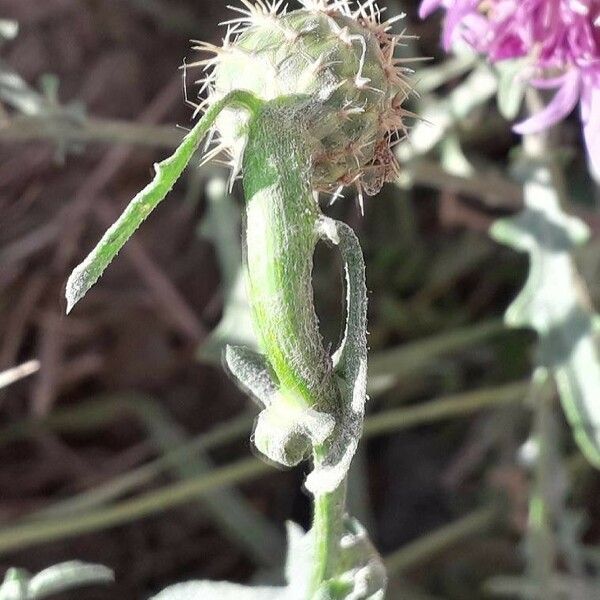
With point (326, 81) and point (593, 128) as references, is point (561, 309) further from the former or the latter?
point (326, 81)

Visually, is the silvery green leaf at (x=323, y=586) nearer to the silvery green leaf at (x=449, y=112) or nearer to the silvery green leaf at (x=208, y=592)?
the silvery green leaf at (x=208, y=592)

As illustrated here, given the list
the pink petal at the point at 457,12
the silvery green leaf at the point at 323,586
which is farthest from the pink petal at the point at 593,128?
A: the silvery green leaf at the point at 323,586

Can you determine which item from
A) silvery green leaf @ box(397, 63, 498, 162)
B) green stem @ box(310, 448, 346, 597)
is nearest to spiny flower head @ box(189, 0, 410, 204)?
green stem @ box(310, 448, 346, 597)

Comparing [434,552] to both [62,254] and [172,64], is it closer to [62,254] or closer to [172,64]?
[62,254]

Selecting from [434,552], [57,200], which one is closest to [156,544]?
[434,552]

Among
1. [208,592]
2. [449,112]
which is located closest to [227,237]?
[449,112]

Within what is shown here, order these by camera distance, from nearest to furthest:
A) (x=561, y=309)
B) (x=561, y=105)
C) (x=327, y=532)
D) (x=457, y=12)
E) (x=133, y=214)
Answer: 1. (x=133, y=214)
2. (x=327, y=532)
3. (x=457, y=12)
4. (x=561, y=105)
5. (x=561, y=309)
